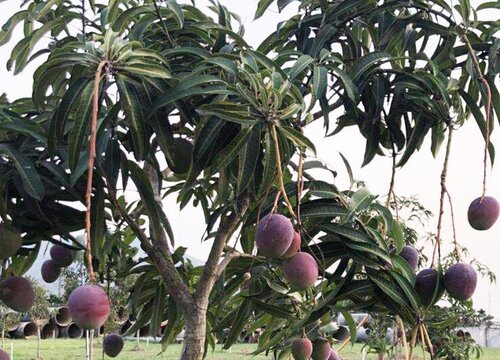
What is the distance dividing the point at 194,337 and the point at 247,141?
1.42 feet

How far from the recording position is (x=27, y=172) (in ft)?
3.70

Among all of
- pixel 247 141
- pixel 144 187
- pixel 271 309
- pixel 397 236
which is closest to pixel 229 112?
pixel 247 141

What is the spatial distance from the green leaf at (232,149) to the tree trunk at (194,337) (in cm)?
36

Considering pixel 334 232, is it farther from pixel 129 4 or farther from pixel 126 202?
pixel 129 4

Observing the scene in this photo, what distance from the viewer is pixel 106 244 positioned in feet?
5.48

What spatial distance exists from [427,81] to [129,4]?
0.82 meters

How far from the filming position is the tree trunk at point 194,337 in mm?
1337

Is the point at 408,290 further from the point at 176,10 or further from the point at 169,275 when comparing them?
the point at 176,10

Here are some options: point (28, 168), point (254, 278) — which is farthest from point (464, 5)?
point (28, 168)

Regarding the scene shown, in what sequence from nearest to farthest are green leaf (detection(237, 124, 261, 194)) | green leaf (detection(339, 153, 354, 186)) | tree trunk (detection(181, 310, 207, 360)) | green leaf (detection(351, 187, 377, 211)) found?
green leaf (detection(237, 124, 261, 194)) < green leaf (detection(351, 187, 377, 211)) < tree trunk (detection(181, 310, 207, 360)) < green leaf (detection(339, 153, 354, 186))

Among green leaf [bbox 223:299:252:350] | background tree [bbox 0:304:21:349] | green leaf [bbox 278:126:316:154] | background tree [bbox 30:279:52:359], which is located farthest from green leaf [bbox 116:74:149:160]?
background tree [bbox 30:279:52:359]

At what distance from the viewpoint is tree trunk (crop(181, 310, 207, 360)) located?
4.39 ft

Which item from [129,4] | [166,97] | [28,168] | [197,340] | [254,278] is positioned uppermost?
[129,4]

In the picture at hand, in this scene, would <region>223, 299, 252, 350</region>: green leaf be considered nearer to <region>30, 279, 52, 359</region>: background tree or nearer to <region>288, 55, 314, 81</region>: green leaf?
<region>288, 55, 314, 81</region>: green leaf
